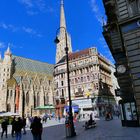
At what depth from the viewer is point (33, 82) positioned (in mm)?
99562

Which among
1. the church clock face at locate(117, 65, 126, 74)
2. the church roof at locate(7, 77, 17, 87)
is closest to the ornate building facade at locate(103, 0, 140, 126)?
the church clock face at locate(117, 65, 126, 74)

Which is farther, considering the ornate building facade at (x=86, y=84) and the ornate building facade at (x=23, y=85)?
the ornate building facade at (x=23, y=85)

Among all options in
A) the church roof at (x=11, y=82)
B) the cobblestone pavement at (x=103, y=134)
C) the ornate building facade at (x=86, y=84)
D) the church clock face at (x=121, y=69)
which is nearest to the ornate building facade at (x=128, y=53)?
the church clock face at (x=121, y=69)

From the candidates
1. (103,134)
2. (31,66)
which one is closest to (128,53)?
(103,134)

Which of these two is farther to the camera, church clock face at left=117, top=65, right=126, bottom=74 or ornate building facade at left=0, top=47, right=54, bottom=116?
ornate building facade at left=0, top=47, right=54, bottom=116

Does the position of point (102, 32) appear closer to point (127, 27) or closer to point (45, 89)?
point (127, 27)

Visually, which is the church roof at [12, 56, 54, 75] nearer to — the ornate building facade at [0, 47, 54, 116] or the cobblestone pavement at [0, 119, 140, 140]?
the ornate building facade at [0, 47, 54, 116]

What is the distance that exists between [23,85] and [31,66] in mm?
18593

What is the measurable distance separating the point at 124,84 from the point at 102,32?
744 centimetres

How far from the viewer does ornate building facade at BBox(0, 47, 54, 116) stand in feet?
278

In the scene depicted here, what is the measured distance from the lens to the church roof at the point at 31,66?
10278 cm

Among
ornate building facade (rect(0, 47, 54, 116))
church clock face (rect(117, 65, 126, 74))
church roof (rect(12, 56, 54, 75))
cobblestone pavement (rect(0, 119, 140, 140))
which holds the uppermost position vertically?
church roof (rect(12, 56, 54, 75))

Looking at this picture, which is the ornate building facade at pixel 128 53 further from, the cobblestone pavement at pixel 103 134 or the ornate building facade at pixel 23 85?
the ornate building facade at pixel 23 85

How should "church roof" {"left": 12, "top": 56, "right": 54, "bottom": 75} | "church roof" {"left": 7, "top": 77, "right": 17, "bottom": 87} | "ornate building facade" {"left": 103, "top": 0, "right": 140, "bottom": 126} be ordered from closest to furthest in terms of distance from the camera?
"ornate building facade" {"left": 103, "top": 0, "right": 140, "bottom": 126}
"church roof" {"left": 7, "top": 77, "right": 17, "bottom": 87}
"church roof" {"left": 12, "top": 56, "right": 54, "bottom": 75}
